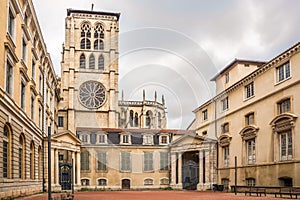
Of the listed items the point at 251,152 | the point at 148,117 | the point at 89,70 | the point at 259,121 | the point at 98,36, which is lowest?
the point at 251,152

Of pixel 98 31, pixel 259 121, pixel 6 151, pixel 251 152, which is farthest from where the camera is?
pixel 98 31

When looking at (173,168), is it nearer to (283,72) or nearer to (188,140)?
(188,140)

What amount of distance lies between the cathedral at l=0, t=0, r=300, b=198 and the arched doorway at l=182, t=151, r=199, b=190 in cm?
13

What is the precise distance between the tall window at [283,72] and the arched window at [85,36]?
156ft

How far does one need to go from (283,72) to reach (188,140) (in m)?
20.2

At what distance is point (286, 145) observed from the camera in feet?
114

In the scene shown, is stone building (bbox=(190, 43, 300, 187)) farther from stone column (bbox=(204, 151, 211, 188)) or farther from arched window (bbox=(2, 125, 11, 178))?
arched window (bbox=(2, 125, 11, 178))

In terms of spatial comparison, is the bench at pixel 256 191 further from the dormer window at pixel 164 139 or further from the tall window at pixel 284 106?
the dormer window at pixel 164 139

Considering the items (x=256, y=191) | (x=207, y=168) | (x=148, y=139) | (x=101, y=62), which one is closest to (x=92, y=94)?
(x=101, y=62)

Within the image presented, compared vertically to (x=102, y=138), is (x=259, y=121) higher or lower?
higher

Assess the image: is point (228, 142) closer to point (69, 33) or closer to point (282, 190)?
point (282, 190)

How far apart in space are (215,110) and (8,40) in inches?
1345

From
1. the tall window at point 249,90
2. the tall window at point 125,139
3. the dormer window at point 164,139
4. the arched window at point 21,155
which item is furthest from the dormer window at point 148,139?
the arched window at point 21,155

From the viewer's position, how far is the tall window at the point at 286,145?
111 ft
